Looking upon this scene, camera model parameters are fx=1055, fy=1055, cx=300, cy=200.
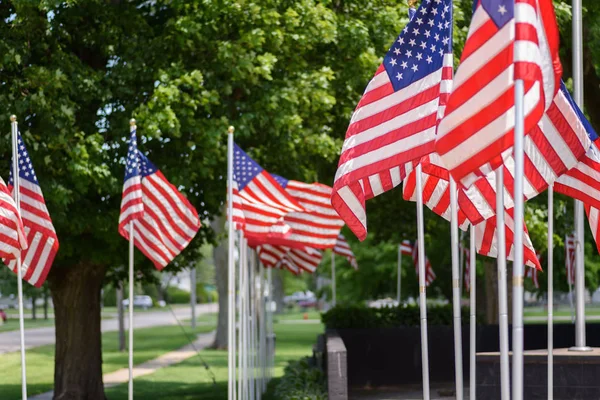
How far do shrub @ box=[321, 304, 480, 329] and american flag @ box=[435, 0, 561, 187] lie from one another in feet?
51.7

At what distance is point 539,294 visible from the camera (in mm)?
54312

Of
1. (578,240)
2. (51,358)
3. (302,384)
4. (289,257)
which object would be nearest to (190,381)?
(289,257)

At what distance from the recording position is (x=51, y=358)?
34.9 meters

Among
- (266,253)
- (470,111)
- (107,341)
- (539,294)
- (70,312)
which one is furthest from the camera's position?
(539,294)

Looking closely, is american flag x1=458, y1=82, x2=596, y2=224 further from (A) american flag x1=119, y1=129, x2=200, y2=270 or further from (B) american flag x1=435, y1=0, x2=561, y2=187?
(A) american flag x1=119, y1=129, x2=200, y2=270

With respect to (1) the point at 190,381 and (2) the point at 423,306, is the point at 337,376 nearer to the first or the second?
(2) the point at 423,306

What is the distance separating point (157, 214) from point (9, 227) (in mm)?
2523

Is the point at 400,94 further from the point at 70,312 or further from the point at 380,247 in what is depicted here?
the point at 380,247

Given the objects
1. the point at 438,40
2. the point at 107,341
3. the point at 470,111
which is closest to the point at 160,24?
the point at 438,40

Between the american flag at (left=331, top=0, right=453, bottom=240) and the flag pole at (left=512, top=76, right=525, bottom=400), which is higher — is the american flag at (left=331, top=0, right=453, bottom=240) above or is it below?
above

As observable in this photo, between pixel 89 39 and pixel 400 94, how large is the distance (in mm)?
10579

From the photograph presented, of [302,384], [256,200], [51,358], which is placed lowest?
[51,358]

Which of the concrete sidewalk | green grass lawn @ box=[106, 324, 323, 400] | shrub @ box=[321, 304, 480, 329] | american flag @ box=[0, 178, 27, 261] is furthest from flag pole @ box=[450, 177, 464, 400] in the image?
the concrete sidewalk

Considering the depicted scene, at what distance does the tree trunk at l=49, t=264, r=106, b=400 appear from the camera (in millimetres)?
20781
